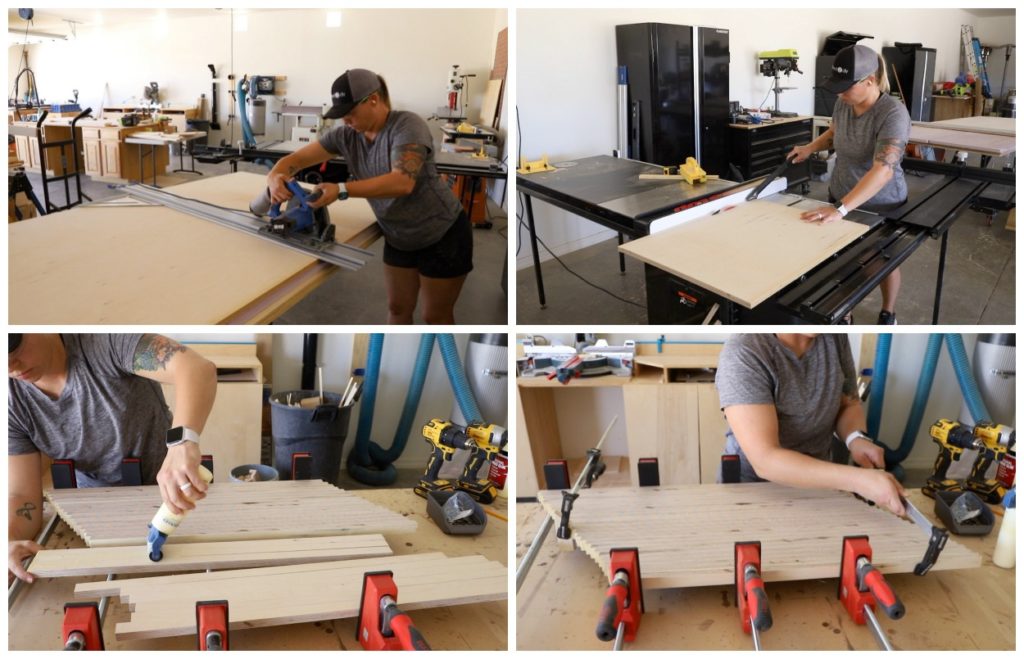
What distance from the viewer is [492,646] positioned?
1235mm

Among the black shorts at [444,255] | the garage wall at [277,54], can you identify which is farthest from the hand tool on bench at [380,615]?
the garage wall at [277,54]

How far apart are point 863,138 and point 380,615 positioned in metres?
2.31

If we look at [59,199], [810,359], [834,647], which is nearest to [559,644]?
[834,647]

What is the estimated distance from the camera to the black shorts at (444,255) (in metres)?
2.41

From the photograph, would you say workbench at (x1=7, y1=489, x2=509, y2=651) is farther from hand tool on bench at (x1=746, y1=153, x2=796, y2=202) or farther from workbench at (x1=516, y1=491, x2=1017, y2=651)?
hand tool on bench at (x1=746, y1=153, x2=796, y2=202)

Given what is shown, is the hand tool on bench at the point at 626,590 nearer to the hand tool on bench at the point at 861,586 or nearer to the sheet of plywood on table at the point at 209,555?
the hand tool on bench at the point at 861,586

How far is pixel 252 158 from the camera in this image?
135 inches

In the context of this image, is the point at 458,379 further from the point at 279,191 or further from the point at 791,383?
the point at 791,383

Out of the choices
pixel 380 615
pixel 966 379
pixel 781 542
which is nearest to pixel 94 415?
pixel 380 615

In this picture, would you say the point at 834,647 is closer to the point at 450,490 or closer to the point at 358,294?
the point at 450,490

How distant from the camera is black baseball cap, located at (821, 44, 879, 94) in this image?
2.12 meters

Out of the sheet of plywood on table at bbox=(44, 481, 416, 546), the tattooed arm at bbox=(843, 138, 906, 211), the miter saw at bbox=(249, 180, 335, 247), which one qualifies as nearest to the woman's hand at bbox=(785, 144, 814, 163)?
the tattooed arm at bbox=(843, 138, 906, 211)

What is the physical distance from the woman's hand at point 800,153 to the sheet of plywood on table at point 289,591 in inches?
78.8

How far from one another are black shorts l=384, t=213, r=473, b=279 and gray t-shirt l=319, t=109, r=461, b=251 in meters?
0.03
